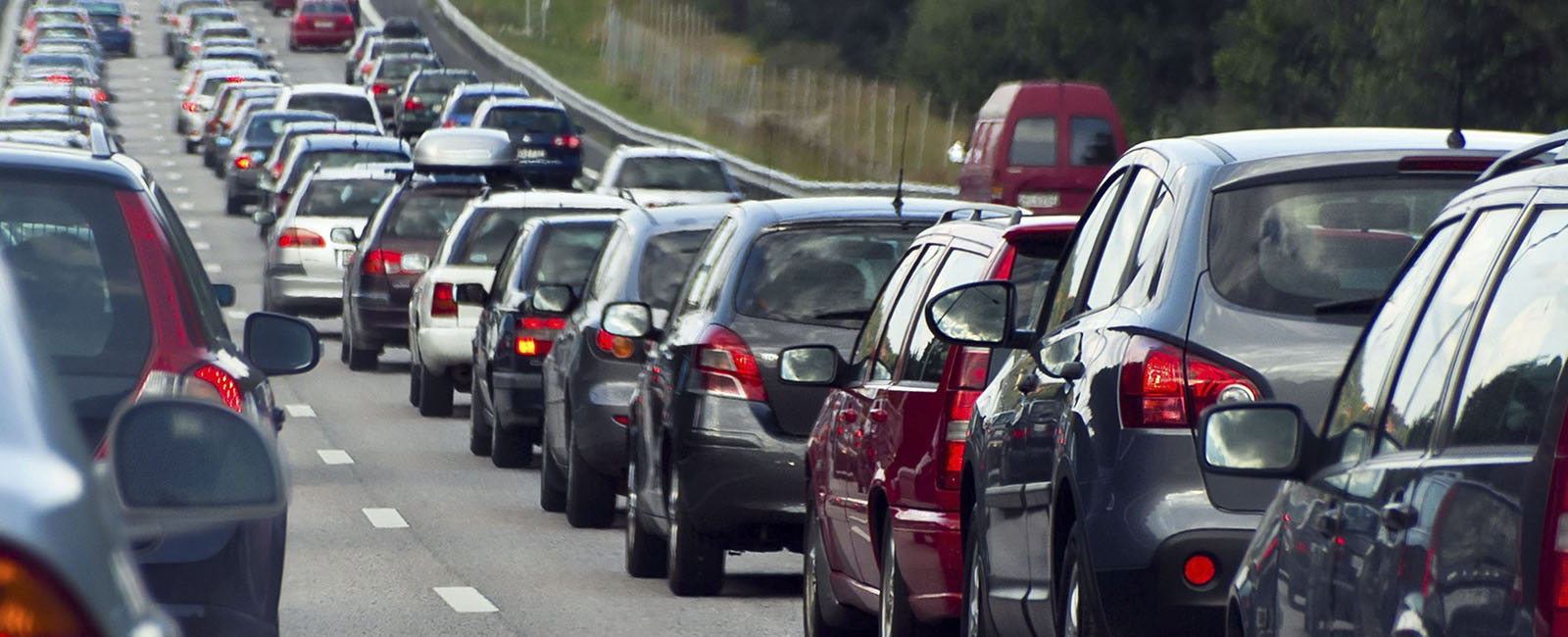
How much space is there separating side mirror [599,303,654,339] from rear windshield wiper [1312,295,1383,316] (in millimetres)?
6909

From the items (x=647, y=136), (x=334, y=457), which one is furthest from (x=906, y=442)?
(x=647, y=136)

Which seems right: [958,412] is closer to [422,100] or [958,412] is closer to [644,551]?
[644,551]

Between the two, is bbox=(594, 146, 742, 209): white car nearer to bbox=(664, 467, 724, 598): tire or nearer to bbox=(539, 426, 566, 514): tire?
bbox=(539, 426, 566, 514): tire

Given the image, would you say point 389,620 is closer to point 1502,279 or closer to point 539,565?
A: point 539,565

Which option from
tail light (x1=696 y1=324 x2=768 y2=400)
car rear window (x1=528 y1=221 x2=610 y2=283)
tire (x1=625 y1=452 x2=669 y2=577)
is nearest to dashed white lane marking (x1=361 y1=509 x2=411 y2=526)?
tire (x1=625 y1=452 x2=669 y2=577)

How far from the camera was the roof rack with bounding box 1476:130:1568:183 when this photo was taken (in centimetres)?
485

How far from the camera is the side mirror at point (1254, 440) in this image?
507 cm

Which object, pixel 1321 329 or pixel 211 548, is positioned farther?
pixel 1321 329

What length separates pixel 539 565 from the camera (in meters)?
13.4

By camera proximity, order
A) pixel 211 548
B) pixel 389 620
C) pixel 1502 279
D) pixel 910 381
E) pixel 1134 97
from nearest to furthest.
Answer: pixel 1502 279 < pixel 211 548 < pixel 910 381 < pixel 389 620 < pixel 1134 97

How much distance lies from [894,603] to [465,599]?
3.49 meters

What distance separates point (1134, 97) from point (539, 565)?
6055 centimetres

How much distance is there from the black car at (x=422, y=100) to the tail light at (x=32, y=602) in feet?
194

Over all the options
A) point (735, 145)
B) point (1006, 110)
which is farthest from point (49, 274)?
point (735, 145)
